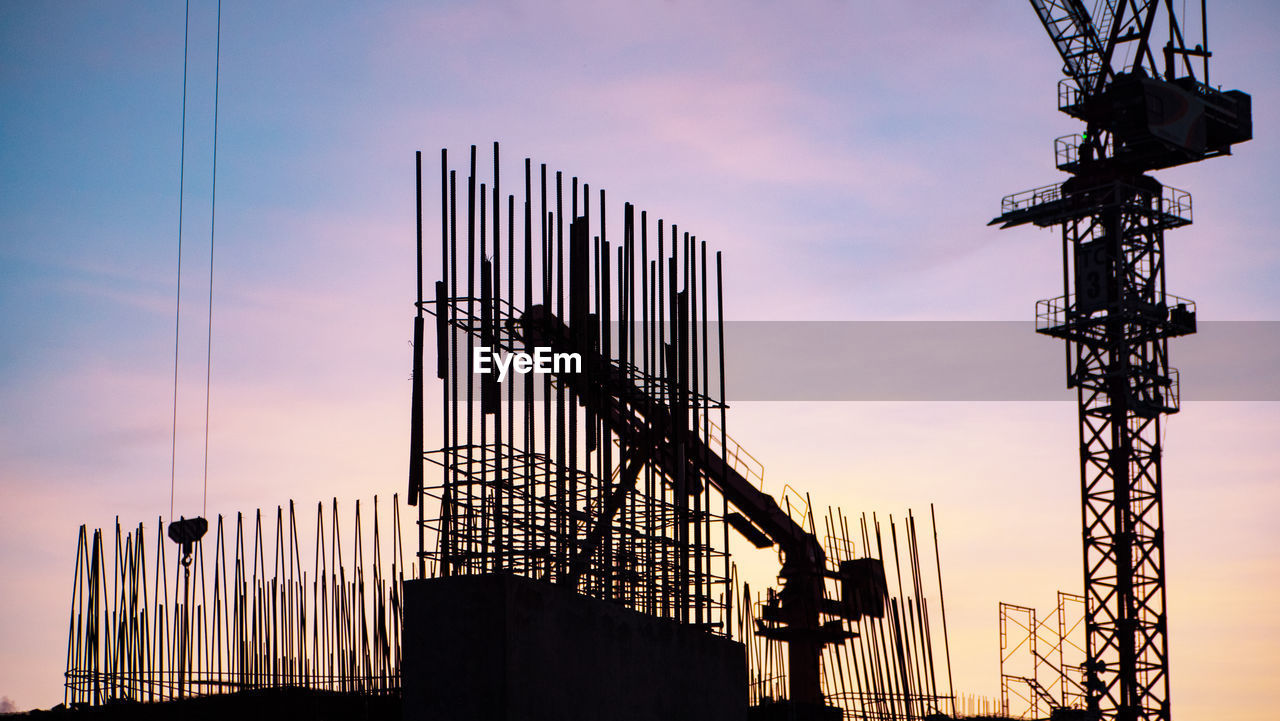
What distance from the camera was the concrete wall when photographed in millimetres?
16047

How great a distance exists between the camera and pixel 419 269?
18.5 meters

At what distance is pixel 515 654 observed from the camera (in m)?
16.2

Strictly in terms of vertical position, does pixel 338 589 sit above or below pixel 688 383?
below

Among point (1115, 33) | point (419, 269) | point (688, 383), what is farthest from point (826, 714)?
point (1115, 33)

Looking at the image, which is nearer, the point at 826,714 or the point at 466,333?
the point at 466,333

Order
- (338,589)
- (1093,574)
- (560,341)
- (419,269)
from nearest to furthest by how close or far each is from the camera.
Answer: (419,269) < (560,341) < (338,589) < (1093,574)

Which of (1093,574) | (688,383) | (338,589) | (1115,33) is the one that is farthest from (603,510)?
(1115,33)

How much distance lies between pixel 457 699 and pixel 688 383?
857 cm

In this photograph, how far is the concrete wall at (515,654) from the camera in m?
16.0

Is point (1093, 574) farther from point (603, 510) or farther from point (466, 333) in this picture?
point (466, 333)

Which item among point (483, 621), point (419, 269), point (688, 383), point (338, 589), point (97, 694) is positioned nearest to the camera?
point (483, 621)

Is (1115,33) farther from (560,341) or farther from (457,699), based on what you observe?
(457,699)

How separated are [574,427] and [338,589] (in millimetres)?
16528

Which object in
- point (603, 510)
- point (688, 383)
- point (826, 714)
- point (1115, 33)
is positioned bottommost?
point (826, 714)
